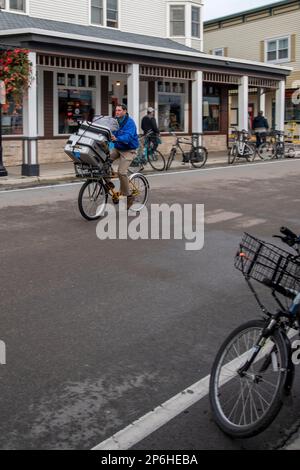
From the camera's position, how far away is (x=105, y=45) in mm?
19500

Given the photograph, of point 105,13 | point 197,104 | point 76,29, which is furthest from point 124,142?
point 105,13

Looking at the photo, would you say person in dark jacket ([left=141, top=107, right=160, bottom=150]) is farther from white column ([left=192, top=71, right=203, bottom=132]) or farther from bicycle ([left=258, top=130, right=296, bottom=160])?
bicycle ([left=258, top=130, right=296, bottom=160])

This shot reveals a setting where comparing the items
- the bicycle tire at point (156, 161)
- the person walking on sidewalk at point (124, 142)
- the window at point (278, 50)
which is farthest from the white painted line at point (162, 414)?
the window at point (278, 50)

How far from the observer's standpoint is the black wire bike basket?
3588 millimetres

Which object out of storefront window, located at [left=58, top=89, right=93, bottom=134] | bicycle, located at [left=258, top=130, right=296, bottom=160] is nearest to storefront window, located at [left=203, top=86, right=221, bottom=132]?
bicycle, located at [left=258, top=130, right=296, bottom=160]

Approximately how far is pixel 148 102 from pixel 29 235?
17.4 metres

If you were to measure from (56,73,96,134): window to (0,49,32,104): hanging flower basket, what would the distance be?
5668 mm

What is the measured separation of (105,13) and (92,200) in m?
17.3

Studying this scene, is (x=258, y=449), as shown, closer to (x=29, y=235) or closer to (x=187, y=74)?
(x=29, y=235)

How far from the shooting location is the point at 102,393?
4176mm

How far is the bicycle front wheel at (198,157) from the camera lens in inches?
808

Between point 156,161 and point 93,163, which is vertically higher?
point 156,161

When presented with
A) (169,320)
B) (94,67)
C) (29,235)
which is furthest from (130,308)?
(94,67)

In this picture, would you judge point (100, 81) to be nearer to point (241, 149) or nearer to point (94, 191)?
point (241, 149)
